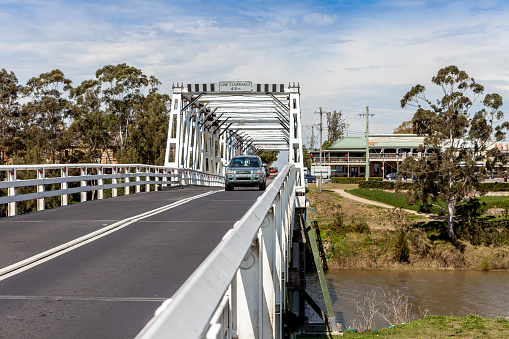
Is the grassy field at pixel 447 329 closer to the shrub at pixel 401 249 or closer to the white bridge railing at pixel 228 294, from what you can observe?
the shrub at pixel 401 249

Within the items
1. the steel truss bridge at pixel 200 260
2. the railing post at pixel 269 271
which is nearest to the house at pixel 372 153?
the steel truss bridge at pixel 200 260

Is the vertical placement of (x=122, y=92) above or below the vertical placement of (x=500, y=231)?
above

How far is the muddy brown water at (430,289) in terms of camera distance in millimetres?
33062

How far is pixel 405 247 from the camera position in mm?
45312

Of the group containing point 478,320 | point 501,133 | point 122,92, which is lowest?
point 478,320

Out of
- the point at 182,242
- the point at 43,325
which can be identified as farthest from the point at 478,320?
the point at 43,325

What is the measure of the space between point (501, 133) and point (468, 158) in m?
3.02

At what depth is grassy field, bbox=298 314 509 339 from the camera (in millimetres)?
23094

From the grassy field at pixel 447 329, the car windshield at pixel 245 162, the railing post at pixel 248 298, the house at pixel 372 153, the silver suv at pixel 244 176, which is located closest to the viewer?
the railing post at pixel 248 298

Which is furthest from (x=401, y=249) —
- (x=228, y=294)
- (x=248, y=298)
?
(x=228, y=294)

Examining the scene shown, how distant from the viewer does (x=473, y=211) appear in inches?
2013

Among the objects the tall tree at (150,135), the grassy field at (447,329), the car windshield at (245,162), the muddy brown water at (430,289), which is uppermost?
the tall tree at (150,135)

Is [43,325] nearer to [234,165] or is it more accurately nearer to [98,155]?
[234,165]

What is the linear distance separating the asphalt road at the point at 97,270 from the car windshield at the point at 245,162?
47.4 ft
